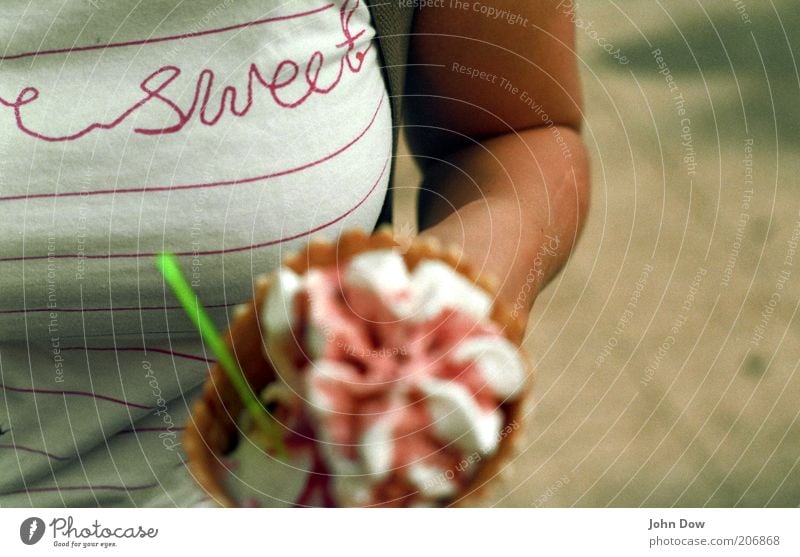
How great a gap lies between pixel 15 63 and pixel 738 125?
29cm

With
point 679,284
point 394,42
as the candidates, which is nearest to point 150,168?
point 394,42

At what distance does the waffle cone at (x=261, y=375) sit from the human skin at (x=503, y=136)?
0.11 feet

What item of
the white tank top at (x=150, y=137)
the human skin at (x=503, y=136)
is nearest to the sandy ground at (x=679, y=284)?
the human skin at (x=503, y=136)

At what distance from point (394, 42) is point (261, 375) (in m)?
0.15

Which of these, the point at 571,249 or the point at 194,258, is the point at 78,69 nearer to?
the point at 194,258

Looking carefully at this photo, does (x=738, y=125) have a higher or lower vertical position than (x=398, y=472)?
higher

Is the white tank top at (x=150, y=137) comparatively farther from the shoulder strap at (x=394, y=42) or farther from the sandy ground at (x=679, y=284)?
the sandy ground at (x=679, y=284)

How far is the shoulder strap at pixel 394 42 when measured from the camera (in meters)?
0.29

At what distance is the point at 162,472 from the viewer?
31 centimetres

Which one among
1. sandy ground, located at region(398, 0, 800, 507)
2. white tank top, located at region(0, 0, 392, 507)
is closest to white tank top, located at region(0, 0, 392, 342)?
white tank top, located at region(0, 0, 392, 507)

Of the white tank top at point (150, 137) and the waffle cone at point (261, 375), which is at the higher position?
the white tank top at point (150, 137)

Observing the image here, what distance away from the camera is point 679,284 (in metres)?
0.30

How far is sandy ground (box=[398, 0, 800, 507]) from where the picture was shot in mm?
291
